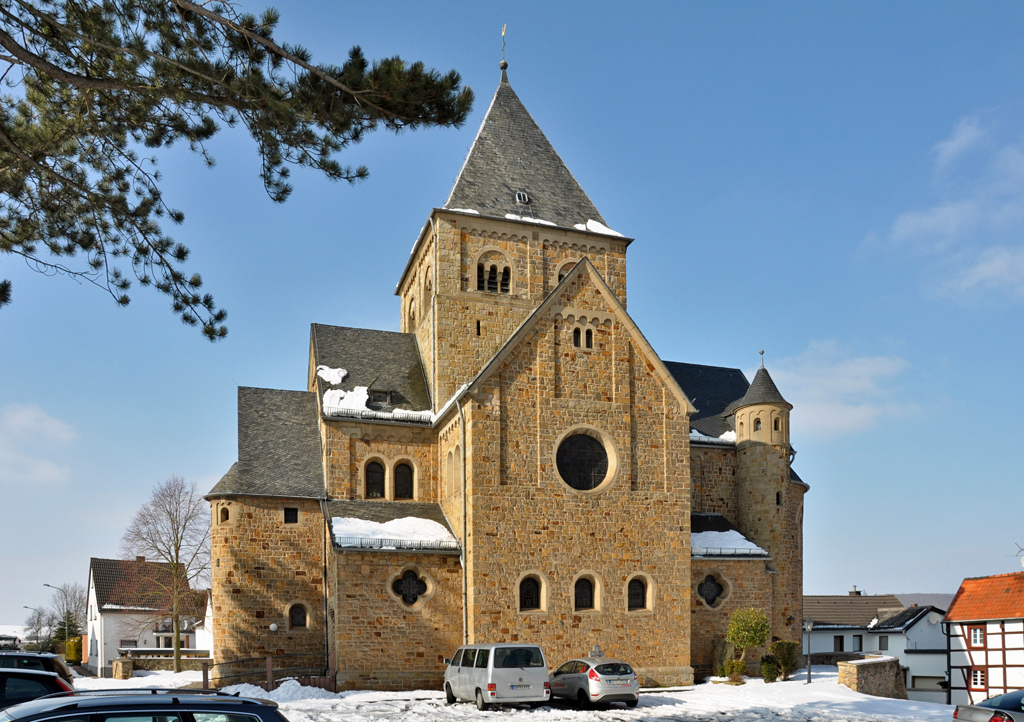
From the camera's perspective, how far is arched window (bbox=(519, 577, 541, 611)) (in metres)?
26.5

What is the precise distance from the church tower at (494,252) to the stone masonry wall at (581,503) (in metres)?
4.21

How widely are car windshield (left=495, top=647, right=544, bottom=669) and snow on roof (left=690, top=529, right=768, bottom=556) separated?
410 inches

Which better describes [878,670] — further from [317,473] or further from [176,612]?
[176,612]

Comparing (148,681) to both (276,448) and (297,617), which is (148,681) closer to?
(297,617)

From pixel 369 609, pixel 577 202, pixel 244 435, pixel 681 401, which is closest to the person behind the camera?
pixel 369 609

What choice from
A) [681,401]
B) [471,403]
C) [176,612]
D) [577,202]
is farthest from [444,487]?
[176,612]

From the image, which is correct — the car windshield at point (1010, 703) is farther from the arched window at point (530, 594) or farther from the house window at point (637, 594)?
the arched window at point (530, 594)

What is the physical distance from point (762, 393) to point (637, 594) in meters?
9.59

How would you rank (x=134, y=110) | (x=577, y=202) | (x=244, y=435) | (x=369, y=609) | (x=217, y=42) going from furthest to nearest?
1. (x=577, y=202)
2. (x=244, y=435)
3. (x=369, y=609)
4. (x=134, y=110)
5. (x=217, y=42)

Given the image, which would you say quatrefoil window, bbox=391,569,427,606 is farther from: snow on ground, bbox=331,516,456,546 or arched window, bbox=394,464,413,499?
arched window, bbox=394,464,413,499

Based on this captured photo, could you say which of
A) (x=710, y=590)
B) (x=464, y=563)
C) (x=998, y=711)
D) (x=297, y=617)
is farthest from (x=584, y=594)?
(x=998, y=711)

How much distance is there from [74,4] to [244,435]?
68.4 ft

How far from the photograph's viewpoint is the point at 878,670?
26.8 meters

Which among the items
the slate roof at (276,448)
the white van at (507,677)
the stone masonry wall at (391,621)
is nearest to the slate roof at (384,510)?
the slate roof at (276,448)
